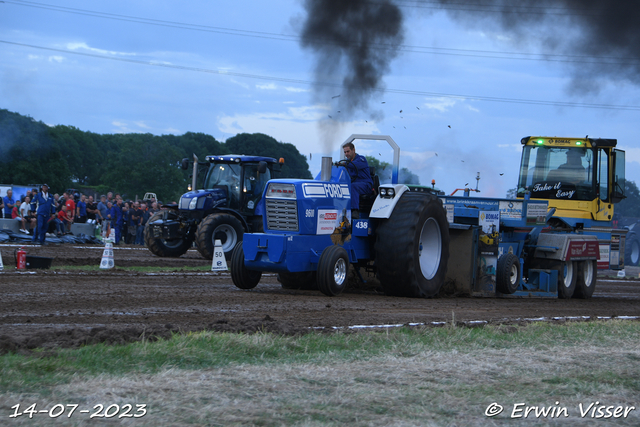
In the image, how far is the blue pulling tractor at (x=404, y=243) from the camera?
10.1 metres

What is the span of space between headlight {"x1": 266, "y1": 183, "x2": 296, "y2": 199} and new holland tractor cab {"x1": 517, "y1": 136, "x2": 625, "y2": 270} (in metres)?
7.29

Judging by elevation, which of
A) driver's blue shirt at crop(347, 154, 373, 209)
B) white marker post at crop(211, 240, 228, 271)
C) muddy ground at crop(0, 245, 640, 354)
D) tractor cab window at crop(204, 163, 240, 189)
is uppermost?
tractor cab window at crop(204, 163, 240, 189)

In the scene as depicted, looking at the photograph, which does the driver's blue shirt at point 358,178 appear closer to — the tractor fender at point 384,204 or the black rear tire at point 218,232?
the tractor fender at point 384,204

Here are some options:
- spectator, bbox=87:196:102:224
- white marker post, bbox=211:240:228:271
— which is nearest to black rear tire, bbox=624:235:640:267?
spectator, bbox=87:196:102:224

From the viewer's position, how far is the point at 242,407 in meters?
3.76

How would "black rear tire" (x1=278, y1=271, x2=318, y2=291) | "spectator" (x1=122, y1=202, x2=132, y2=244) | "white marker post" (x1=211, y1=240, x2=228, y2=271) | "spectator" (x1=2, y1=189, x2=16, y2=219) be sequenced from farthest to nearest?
"spectator" (x1=122, y1=202, x2=132, y2=244) → "spectator" (x1=2, y1=189, x2=16, y2=219) → "white marker post" (x1=211, y1=240, x2=228, y2=271) → "black rear tire" (x1=278, y1=271, x2=318, y2=291)

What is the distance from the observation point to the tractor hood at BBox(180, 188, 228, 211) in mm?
17953

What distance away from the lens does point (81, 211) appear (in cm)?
2370

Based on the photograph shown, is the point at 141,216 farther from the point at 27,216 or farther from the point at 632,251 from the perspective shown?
the point at 632,251

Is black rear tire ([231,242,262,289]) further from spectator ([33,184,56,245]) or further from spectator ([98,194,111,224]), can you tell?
spectator ([98,194,111,224])

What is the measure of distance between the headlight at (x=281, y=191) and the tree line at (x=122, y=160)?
29.1 metres

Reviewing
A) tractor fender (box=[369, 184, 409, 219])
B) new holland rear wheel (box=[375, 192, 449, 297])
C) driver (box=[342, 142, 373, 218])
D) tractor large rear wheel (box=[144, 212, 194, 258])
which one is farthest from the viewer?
tractor large rear wheel (box=[144, 212, 194, 258])

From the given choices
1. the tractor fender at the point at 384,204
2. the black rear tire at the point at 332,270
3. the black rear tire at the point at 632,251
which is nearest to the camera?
the black rear tire at the point at 332,270

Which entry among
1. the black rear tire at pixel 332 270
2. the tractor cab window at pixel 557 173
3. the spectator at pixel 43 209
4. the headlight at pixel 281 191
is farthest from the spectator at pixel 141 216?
the black rear tire at pixel 332 270
